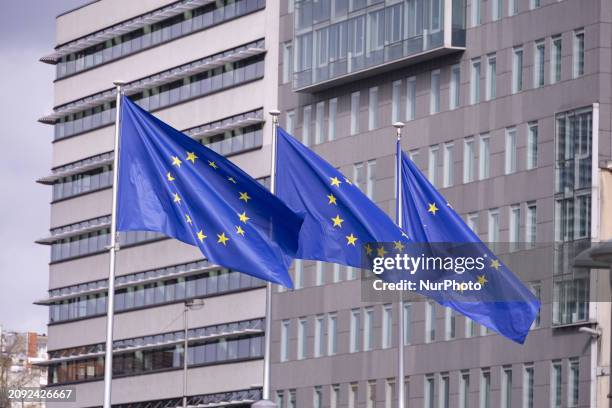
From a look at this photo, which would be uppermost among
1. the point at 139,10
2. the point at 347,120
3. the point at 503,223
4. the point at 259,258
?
the point at 139,10

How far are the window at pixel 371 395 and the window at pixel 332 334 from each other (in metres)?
3.87

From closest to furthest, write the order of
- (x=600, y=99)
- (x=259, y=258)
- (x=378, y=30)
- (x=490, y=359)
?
(x=259, y=258) < (x=600, y=99) < (x=490, y=359) < (x=378, y=30)

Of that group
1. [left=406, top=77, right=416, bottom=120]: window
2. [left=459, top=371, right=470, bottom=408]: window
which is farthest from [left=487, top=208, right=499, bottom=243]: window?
[left=406, top=77, right=416, bottom=120]: window

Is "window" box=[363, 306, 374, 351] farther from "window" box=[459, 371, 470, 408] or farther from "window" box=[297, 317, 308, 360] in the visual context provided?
"window" box=[459, 371, 470, 408]

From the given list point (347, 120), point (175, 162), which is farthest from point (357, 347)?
point (175, 162)

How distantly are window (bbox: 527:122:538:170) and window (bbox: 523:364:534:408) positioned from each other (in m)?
9.19

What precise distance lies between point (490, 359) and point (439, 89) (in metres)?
14.0

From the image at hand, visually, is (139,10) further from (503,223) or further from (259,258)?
(259,258)

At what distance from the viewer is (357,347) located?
4230 inches

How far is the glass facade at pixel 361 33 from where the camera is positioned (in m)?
99.2

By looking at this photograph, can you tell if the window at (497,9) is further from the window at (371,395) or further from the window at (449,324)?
the window at (371,395)

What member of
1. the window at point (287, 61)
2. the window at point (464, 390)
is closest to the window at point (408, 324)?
the window at point (464, 390)

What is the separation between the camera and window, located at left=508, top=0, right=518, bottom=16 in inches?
3780

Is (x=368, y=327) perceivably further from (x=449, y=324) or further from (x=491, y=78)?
(x=491, y=78)
